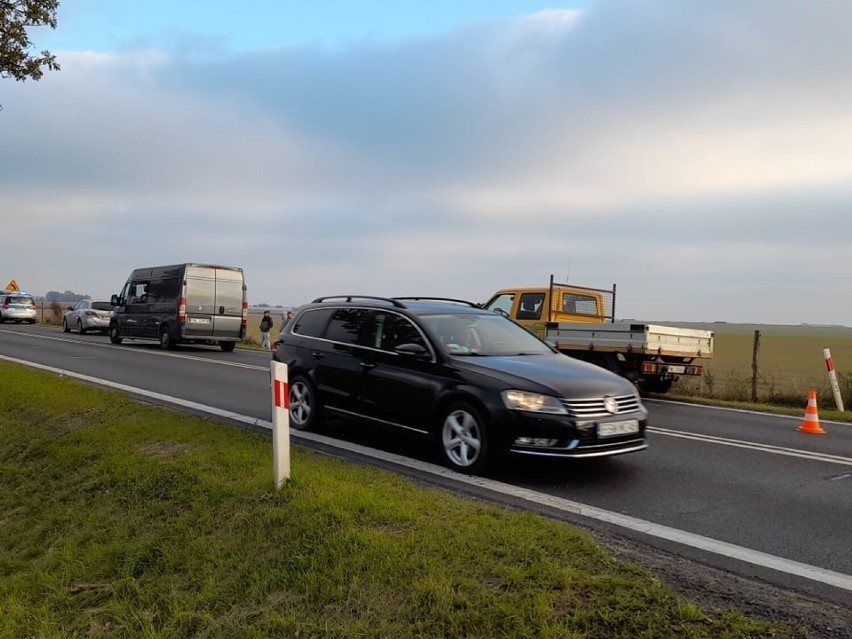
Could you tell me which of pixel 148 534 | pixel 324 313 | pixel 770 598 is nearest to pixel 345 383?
pixel 324 313

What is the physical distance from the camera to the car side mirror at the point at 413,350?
281 inches

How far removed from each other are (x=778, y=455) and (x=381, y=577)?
5.87m

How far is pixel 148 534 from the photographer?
4992 mm

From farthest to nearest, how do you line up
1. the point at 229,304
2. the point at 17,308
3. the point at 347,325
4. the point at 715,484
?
the point at 17,308, the point at 229,304, the point at 347,325, the point at 715,484

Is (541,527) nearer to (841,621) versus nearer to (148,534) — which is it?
(841,621)

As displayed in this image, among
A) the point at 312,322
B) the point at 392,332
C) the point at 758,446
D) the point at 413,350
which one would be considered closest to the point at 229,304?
the point at 312,322

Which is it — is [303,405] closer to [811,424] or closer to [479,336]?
[479,336]

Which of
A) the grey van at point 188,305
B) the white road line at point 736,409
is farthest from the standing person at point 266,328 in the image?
the white road line at point 736,409

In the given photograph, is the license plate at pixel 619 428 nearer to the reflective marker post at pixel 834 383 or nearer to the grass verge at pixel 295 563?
the grass verge at pixel 295 563

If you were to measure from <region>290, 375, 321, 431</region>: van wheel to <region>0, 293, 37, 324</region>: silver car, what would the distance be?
37.1 m

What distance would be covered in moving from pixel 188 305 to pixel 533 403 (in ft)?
56.6

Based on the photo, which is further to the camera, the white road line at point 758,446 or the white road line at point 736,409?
the white road line at point 736,409

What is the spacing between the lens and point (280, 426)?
17.4 feet

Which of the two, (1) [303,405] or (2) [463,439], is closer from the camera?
(2) [463,439]
